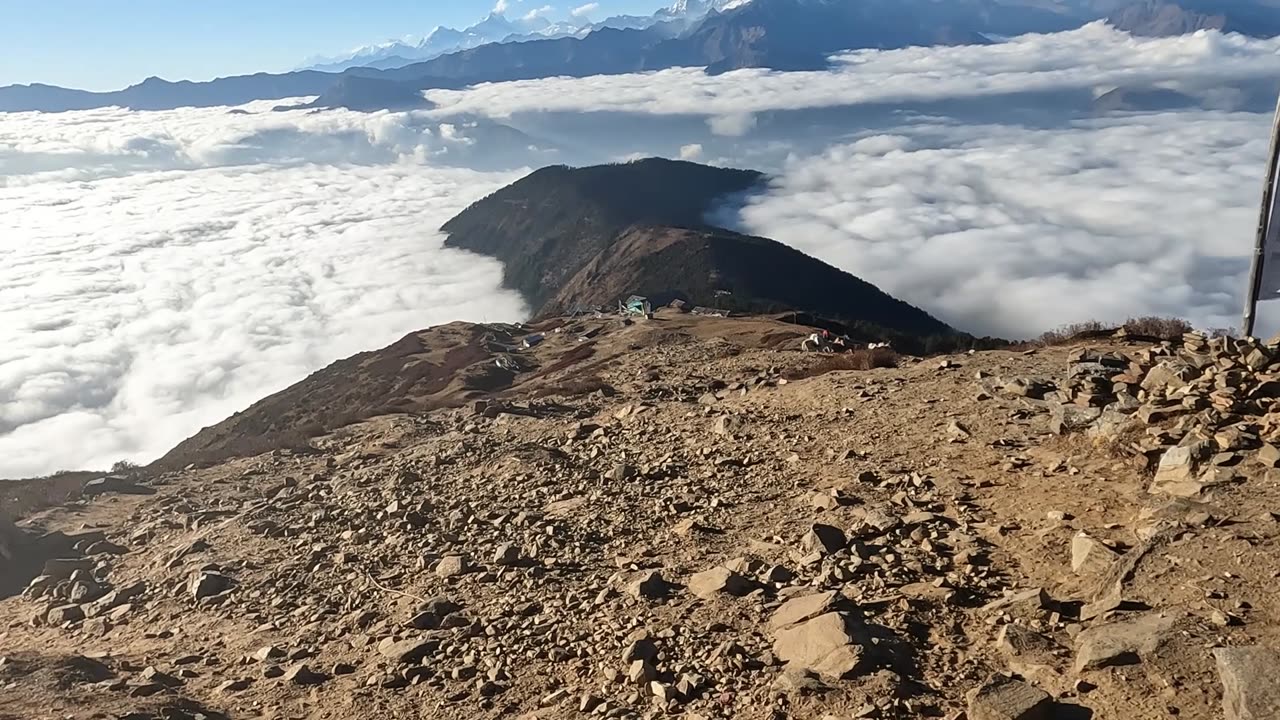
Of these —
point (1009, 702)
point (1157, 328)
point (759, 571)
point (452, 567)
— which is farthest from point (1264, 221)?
point (452, 567)

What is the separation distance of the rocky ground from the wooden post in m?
0.66

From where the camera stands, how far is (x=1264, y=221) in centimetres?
1067

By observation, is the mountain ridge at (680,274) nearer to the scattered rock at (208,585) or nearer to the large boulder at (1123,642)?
the scattered rock at (208,585)

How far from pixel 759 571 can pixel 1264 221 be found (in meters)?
8.02

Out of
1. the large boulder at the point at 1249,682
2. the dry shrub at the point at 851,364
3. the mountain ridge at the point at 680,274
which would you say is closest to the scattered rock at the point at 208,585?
the large boulder at the point at 1249,682

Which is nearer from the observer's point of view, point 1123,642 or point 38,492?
point 1123,642

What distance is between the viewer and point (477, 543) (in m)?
11.9

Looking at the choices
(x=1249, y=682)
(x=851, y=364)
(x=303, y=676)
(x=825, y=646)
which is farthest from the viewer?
(x=851, y=364)

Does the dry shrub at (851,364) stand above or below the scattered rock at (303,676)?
below

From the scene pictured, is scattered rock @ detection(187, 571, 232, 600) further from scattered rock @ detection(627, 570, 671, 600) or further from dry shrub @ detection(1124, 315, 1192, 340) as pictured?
dry shrub @ detection(1124, 315, 1192, 340)

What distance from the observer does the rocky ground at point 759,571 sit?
6793 mm

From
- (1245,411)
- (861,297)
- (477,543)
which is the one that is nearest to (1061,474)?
(1245,411)

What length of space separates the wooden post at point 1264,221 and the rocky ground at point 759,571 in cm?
66

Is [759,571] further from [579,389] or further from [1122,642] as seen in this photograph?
[579,389]
